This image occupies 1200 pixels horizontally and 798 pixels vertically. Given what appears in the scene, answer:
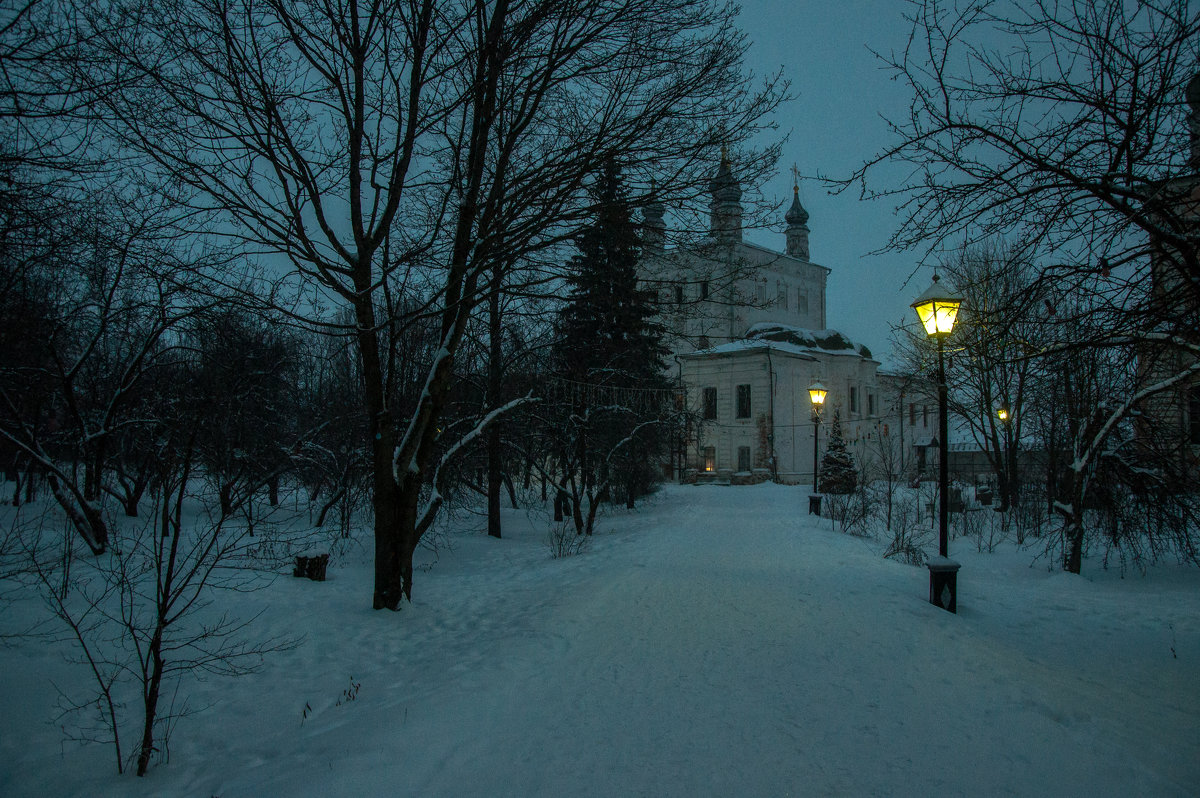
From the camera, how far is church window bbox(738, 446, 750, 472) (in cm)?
4106

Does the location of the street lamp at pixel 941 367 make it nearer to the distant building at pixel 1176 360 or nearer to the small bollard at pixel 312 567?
the distant building at pixel 1176 360

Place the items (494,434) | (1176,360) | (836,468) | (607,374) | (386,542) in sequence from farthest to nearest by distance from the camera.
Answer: (836,468) → (607,374) → (494,434) → (1176,360) → (386,542)

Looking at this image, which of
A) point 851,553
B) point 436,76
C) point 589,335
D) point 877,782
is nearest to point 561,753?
point 877,782

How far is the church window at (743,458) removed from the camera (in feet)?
135

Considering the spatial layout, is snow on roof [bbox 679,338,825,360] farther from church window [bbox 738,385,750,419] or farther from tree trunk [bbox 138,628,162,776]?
tree trunk [bbox 138,628,162,776]

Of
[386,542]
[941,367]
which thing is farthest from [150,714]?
[941,367]

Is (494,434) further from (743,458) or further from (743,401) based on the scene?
(743,401)

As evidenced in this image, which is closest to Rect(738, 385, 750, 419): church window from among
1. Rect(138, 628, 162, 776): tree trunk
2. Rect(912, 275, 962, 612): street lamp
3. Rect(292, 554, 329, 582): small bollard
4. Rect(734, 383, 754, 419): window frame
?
Rect(734, 383, 754, 419): window frame

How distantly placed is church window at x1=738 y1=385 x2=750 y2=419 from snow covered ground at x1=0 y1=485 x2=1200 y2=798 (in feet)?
108

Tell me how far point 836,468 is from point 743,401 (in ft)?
36.4

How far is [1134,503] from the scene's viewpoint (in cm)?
941

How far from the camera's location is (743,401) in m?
41.9

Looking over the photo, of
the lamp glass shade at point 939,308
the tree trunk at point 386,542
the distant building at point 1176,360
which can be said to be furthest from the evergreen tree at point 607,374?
the distant building at point 1176,360

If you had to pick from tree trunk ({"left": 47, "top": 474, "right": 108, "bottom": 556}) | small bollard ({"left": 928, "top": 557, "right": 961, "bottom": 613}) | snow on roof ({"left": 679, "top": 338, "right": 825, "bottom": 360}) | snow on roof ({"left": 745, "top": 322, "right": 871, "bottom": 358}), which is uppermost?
snow on roof ({"left": 745, "top": 322, "right": 871, "bottom": 358})
